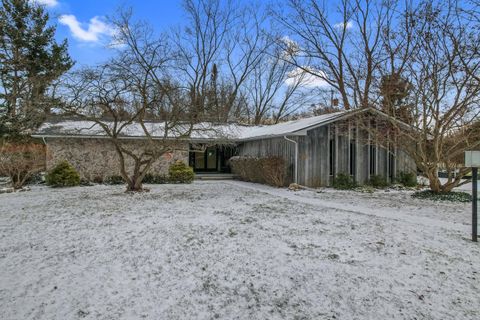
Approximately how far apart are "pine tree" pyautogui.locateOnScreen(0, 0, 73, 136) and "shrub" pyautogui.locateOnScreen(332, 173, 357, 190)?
13430mm

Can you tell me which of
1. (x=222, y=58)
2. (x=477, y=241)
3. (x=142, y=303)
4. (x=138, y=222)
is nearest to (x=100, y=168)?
(x=138, y=222)

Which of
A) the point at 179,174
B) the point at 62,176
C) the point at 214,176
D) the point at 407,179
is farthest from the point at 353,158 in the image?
the point at 62,176

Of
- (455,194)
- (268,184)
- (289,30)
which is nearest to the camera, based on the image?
(455,194)

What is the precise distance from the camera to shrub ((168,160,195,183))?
1559 centimetres

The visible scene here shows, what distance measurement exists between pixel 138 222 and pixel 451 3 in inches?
455

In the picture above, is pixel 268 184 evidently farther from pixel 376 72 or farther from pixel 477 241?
pixel 477 241

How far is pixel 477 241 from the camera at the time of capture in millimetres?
5637

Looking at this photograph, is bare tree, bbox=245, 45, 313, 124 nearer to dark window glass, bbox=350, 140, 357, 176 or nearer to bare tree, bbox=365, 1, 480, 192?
dark window glass, bbox=350, 140, 357, 176

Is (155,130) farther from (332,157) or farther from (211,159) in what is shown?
(332,157)

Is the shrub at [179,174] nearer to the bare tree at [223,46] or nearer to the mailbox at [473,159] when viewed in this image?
the bare tree at [223,46]

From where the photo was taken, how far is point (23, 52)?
701 inches

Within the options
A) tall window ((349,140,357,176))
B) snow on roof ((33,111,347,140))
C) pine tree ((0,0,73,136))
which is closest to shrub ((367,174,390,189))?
tall window ((349,140,357,176))

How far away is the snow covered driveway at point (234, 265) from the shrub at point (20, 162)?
6002 millimetres

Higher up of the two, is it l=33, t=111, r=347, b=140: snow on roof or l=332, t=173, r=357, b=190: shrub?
l=33, t=111, r=347, b=140: snow on roof
